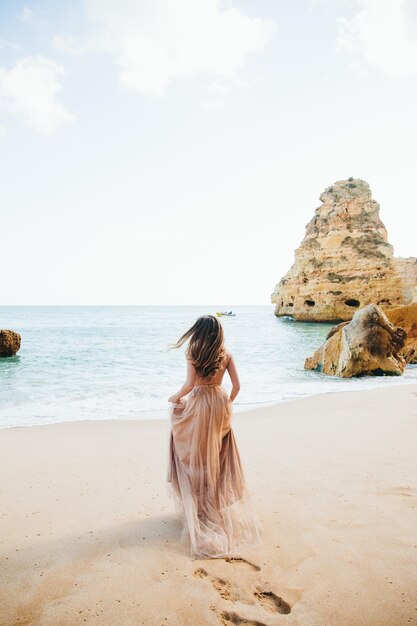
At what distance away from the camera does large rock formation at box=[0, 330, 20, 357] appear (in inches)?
672

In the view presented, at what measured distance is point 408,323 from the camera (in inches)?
604

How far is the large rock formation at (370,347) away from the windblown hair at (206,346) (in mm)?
10143

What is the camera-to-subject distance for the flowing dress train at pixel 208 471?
291 cm

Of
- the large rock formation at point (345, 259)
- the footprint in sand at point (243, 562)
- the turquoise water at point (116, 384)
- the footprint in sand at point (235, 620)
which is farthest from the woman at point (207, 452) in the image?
the large rock formation at point (345, 259)

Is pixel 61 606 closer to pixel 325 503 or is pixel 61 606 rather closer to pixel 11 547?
pixel 11 547

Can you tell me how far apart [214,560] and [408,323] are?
1512 cm

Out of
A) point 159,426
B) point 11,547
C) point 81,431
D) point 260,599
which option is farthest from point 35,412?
point 260,599

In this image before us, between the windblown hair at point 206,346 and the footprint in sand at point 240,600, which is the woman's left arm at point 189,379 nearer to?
the windblown hair at point 206,346

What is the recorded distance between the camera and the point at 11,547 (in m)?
2.76

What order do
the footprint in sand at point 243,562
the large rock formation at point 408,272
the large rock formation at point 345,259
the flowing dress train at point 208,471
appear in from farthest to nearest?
the large rock formation at point 408,272, the large rock formation at point 345,259, the flowing dress train at point 208,471, the footprint in sand at point 243,562

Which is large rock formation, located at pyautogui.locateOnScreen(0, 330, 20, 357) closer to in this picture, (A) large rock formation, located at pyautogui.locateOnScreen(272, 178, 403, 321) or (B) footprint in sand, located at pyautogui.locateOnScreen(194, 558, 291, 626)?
(B) footprint in sand, located at pyautogui.locateOnScreen(194, 558, 291, 626)

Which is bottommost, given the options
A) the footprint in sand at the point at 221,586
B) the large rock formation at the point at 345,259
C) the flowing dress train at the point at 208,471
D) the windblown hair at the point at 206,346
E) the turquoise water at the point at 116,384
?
the turquoise water at the point at 116,384

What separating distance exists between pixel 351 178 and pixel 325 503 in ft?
157

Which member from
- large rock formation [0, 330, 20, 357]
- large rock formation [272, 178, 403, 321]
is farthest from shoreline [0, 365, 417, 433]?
large rock formation [272, 178, 403, 321]
